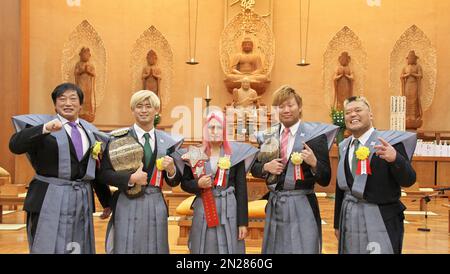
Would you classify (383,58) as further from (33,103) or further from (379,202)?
(379,202)

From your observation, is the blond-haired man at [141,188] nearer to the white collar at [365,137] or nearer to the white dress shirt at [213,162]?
the white dress shirt at [213,162]

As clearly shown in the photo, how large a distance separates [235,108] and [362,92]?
2982mm

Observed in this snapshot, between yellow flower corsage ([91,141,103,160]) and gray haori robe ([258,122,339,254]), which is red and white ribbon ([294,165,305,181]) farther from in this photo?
yellow flower corsage ([91,141,103,160])

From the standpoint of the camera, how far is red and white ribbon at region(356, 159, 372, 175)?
107 inches

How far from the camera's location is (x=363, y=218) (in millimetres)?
2752

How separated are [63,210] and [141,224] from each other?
440 mm

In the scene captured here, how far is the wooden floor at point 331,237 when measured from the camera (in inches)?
187

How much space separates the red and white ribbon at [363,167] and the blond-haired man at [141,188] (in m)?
1.02

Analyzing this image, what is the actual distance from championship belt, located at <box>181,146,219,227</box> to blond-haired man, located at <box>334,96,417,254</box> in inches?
28.7

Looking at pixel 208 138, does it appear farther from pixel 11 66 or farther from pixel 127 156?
pixel 11 66

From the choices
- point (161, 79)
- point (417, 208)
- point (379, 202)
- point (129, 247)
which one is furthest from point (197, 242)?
point (161, 79)

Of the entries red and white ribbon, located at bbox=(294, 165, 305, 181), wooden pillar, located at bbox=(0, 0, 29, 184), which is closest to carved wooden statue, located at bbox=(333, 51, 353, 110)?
wooden pillar, located at bbox=(0, 0, 29, 184)

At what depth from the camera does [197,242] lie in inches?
115

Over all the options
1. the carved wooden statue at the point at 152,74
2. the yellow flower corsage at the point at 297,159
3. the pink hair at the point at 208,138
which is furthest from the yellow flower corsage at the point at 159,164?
the carved wooden statue at the point at 152,74
